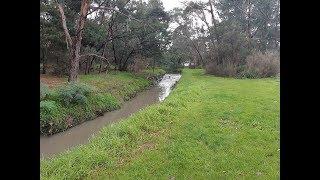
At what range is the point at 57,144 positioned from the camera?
11.2 metres

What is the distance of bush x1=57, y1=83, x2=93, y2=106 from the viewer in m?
14.5

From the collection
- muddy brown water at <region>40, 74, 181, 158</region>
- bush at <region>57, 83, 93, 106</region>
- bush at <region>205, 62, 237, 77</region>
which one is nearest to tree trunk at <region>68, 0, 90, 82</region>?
bush at <region>57, 83, 93, 106</region>

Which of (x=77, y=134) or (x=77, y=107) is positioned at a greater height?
(x=77, y=107)

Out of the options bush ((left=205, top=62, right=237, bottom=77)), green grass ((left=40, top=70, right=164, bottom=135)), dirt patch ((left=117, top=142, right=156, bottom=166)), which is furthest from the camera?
bush ((left=205, top=62, right=237, bottom=77))

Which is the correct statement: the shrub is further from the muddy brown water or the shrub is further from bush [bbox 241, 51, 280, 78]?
bush [bbox 241, 51, 280, 78]

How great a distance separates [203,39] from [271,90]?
24.2 meters

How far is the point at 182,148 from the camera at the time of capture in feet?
26.3

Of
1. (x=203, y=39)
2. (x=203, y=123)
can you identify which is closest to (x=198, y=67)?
(x=203, y=39)

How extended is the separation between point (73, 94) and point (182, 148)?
8446 millimetres

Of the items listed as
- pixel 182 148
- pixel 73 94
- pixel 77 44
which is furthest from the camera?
pixel 77 44

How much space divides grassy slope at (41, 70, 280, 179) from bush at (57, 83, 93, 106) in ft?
12.7

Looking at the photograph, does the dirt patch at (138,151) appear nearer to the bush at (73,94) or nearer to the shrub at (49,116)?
the shrub at (49,116)

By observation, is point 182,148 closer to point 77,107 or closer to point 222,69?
point 77,107

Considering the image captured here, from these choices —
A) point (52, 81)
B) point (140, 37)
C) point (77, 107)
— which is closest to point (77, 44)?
point (52, 81)
